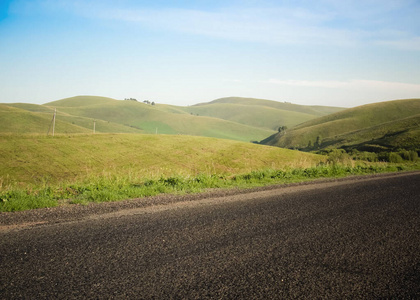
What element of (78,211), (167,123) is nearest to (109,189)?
(78,211)

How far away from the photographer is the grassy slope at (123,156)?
31.9m

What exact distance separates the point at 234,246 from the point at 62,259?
9.04 ft

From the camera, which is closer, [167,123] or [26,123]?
[26,123]

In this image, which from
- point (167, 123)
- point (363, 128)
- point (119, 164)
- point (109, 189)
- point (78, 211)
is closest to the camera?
point (78, 211)

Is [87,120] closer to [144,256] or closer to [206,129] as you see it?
[206,129]

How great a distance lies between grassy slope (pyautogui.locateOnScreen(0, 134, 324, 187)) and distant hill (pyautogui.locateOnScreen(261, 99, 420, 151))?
39452mm

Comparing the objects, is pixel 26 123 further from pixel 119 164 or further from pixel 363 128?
pixel 363 128

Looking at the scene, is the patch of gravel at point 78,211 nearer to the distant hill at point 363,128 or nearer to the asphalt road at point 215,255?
the asphalt road at point 215,255

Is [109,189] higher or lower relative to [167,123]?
lower

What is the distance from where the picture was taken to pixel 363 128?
117438 millimetres

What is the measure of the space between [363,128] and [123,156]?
103 m

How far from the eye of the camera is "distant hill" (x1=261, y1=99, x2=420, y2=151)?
87250 millimetres

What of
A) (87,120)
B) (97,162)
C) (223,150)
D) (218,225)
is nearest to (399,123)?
(223,150)

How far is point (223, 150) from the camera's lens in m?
51.1
